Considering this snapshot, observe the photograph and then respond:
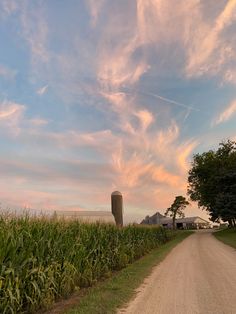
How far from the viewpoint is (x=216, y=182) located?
227 ft

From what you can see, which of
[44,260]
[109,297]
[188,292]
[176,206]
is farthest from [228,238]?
[176,206]

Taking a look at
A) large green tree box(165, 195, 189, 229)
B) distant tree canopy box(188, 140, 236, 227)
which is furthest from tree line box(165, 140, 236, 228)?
large green tree box(165, 195, 189, 229)

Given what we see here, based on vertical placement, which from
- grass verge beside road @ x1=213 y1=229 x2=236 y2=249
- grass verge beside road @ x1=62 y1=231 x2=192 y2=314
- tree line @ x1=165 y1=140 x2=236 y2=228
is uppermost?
tree line @ x1=165 y1=140 x2=236 y2=228

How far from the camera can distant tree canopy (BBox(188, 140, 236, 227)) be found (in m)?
63.8

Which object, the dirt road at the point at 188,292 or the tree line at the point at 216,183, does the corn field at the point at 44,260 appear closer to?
the dirt road at the point at 188,292

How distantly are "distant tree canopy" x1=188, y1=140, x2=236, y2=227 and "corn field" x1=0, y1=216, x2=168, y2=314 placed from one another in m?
49.2

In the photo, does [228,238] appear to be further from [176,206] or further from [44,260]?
[176,206]

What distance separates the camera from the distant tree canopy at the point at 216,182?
63812 millimetres

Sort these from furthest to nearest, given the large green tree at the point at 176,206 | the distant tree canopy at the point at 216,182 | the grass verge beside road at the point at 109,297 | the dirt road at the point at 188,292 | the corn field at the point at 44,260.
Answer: the large green tree at the point at 176,206
the distant tree canopy at the point at 216,182
the grass verge beside road at the point at 109,297
the dirt road at the point at 188,292
the corn field at the point at 44,260

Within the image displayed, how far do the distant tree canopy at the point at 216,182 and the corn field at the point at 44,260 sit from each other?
49.2 meters

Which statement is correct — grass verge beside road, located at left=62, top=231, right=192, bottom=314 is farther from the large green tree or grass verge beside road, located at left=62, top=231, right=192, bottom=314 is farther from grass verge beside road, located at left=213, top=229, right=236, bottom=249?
the large green tree

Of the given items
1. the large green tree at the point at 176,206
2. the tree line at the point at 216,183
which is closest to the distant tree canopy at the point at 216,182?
the tree line at the point at 216,183

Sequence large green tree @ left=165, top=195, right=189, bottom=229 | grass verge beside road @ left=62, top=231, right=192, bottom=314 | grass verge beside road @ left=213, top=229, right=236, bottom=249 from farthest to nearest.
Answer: large green tree @ left=165, top=195, right=189, bottom=229 < grass verge beside road @ left=213, top=229, right=236, bottom=249 < grass verge beside road @ left=62, top=231, right=192, bottom=314

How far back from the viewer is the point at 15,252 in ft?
30.3
